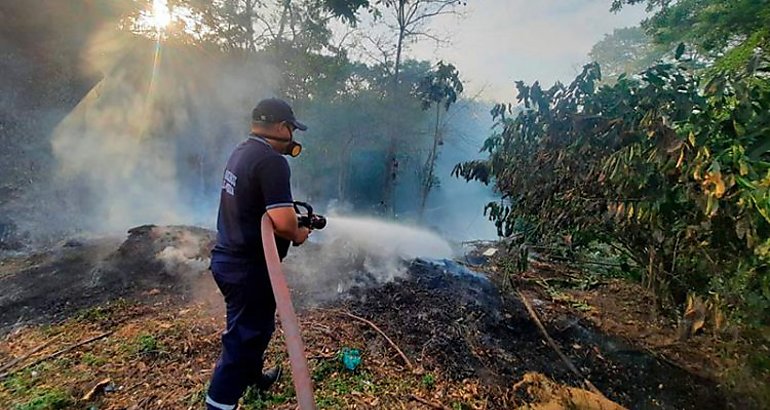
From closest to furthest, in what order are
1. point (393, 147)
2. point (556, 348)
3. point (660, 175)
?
point (660, 175) < point (556, 348) < point (393, 147)

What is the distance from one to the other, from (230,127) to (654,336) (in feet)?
44.5

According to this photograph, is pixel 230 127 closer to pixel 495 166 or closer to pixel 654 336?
pixel 495 166

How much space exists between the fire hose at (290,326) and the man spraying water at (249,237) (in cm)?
12

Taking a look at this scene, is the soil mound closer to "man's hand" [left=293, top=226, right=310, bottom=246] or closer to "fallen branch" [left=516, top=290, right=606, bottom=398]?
"man's hand" [left=293, top=226, right=310, bottom=246]

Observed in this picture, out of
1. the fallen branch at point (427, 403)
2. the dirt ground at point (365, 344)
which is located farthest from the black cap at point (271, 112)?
the fallen branch at point (427, 403)

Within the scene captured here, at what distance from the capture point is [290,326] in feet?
4.70

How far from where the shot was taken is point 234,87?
507 inches

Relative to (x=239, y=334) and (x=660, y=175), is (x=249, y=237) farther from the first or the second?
(x=660, y=175)

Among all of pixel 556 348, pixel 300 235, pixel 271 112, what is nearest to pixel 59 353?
pixel 300 235

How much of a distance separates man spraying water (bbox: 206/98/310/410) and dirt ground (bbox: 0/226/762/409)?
435 millimetres

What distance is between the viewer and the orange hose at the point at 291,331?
1.35 metres

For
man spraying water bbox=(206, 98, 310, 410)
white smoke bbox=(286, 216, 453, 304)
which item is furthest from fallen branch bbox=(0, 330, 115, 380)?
white smoke bbox=(286, 216, 453, 304)

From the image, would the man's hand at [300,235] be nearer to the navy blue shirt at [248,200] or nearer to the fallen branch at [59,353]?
the navy blue shirt at [248,200]

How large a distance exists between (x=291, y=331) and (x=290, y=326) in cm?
2
